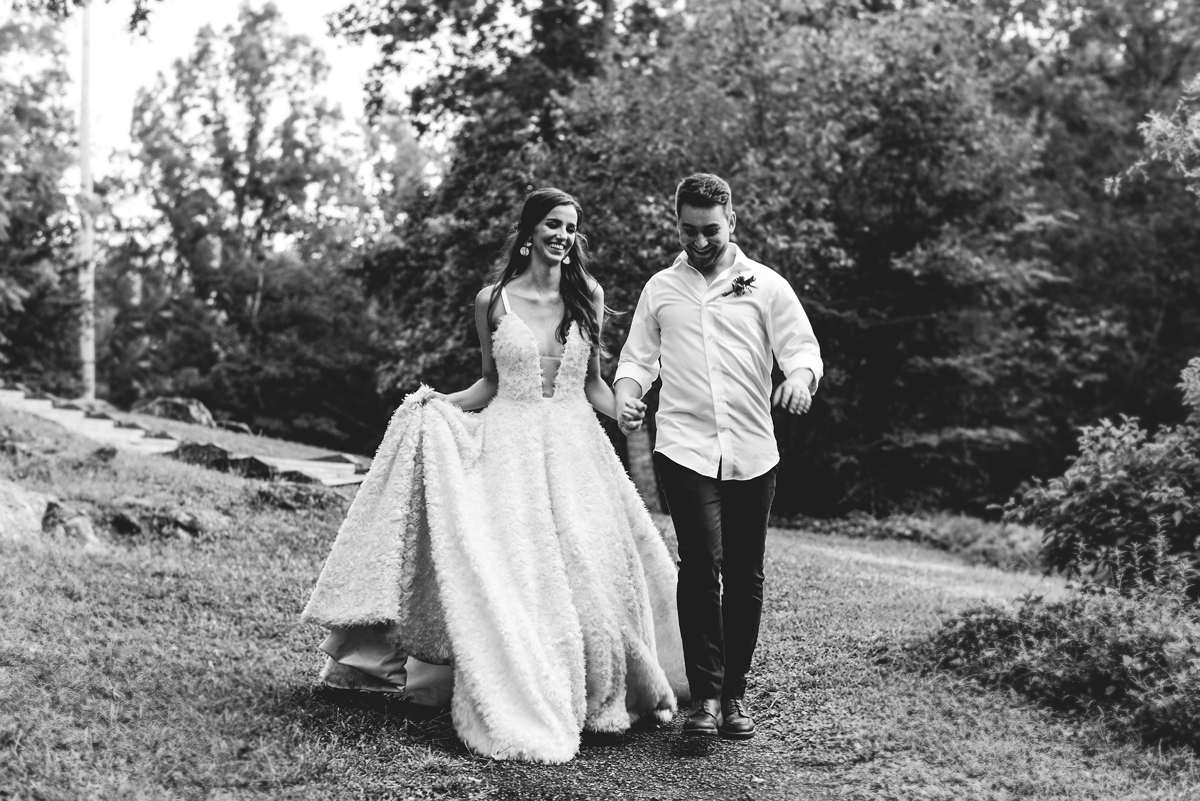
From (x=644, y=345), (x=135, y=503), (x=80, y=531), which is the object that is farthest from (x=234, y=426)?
(x=644, y=345)

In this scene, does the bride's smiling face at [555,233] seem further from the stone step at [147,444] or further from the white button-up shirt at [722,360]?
the stone step at [147,444]

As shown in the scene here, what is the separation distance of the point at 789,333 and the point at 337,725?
7.90ft

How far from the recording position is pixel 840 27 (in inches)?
684

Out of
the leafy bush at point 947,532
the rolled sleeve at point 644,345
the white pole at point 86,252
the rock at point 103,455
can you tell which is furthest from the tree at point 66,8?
the white pole at point 86,252

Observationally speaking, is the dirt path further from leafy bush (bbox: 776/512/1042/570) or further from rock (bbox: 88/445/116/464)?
rock (bbox: 88/445/116/464)

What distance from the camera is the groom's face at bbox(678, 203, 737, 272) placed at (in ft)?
15.0

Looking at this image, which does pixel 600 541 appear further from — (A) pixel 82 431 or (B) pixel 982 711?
(A) pixel 82 431

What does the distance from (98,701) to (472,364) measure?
37.0 ft

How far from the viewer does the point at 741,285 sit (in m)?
4.64

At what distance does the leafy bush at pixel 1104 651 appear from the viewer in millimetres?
4820

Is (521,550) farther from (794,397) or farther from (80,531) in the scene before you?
(80,531)

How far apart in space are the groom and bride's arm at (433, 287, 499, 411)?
601 mm

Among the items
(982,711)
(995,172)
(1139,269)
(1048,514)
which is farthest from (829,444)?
(982,711)

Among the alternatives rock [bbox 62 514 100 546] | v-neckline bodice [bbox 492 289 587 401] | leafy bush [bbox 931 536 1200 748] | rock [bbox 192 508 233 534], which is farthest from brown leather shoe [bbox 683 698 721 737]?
rock [bbox 192 508 233 534]
